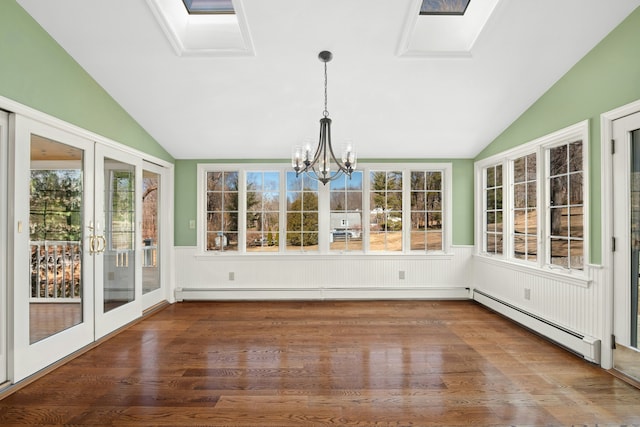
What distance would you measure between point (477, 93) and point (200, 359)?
12.9ft

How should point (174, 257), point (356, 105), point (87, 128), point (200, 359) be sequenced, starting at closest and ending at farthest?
1. point (200, 359)
2. point (87, 128)
3. point (356, 105)
4. point (174, 257)

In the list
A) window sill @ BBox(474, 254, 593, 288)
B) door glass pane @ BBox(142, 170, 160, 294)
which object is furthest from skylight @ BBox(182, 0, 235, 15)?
window sill @ BBox(474, 254, 593, 288)

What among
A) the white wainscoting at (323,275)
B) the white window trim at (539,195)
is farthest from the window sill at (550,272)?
the white wainscoting at (323,275)

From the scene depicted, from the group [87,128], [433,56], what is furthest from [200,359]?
[433,56]

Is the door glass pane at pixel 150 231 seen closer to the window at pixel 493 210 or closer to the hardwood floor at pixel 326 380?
the hardwood floor at pixel 326 380

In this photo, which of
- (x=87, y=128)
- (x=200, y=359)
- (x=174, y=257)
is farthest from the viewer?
(x=174, y=257)

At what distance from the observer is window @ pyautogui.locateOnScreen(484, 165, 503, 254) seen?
185 inches

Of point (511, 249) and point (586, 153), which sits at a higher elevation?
point (586, 153)

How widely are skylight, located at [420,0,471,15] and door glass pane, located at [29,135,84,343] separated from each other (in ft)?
11.8

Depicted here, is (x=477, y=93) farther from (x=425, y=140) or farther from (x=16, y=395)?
(x=16, y=395)

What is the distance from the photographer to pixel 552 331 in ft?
11.2

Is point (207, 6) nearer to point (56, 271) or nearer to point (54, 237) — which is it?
point (54, 237)

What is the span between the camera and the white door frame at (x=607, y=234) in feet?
9.31

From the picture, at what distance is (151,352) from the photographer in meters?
3.23
